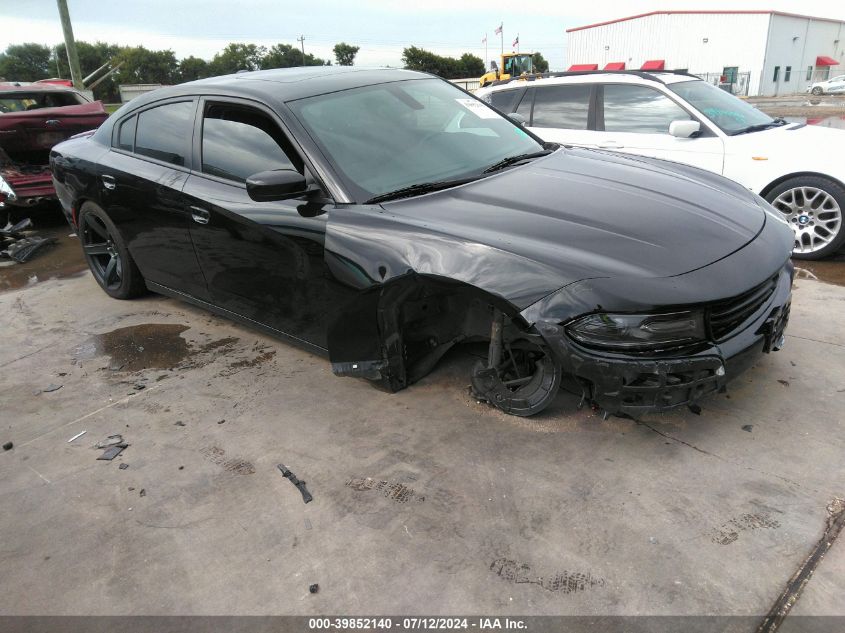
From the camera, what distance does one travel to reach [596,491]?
241cm

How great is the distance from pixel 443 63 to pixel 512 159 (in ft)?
243

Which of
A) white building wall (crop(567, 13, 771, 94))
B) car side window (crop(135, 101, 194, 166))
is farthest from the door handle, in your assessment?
white building wall (crop(567, 13, 771, 94))

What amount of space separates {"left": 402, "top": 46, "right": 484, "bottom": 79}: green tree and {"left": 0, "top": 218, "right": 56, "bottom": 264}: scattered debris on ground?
2533 inches

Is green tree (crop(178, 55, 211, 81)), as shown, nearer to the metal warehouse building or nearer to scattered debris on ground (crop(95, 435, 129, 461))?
the metal warehouse building

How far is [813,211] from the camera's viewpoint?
15.8 feet

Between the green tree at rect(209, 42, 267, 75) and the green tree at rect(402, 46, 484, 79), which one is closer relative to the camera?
the green tree at rect(402, 46, 484, 79)

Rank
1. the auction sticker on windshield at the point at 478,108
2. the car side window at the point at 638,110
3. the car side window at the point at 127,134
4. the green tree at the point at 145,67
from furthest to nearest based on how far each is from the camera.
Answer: the green tree at the point at 145,67, the car side window at the point at 638,110, the car side window at the point at 127,134, the auction sticker on windshield at the point at 478,108

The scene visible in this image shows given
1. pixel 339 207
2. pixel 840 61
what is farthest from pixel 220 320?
pixel 840 61

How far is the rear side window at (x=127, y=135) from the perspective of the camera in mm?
4148

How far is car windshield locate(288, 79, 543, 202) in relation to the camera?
3008mm

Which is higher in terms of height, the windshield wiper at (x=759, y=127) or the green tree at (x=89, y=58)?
the green tree at (x=89, y=58)

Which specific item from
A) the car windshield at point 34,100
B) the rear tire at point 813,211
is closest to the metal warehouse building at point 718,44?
the rear tire at point 813,211

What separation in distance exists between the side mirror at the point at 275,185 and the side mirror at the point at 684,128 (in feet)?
12.4

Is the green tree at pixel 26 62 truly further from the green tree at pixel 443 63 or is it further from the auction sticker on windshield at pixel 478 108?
the auction sticker on windshield at pixel 478 108
